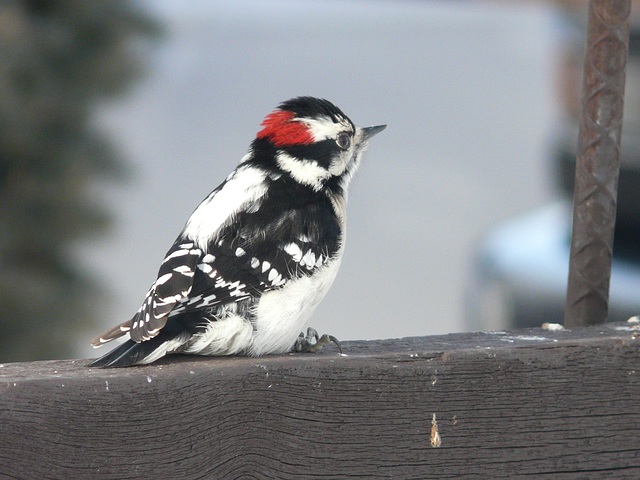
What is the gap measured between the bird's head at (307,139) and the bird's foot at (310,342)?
41 centimetres

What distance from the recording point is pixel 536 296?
211 inches

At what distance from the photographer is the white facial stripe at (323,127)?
2.44 m

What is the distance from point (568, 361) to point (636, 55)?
4.11m

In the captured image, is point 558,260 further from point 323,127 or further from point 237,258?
point 237,258

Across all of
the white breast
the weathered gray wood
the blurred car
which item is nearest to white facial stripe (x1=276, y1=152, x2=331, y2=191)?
the white breast

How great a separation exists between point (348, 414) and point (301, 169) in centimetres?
94

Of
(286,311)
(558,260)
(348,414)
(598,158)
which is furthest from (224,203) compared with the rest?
(558,260)

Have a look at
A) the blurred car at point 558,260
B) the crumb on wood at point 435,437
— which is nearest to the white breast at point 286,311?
the crumb on wood at point 435,437

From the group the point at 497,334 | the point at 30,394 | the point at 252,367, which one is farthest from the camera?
the point at 497,334

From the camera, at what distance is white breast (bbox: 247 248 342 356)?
2029 millimetres

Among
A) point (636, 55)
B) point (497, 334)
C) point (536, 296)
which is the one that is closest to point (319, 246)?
point (497, 334)

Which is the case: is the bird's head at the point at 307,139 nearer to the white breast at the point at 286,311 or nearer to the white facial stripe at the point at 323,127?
the white facial stripe at the point at 323,127

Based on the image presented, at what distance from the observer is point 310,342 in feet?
7.28

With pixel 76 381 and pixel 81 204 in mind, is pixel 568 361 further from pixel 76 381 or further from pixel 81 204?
pixel 81 204
